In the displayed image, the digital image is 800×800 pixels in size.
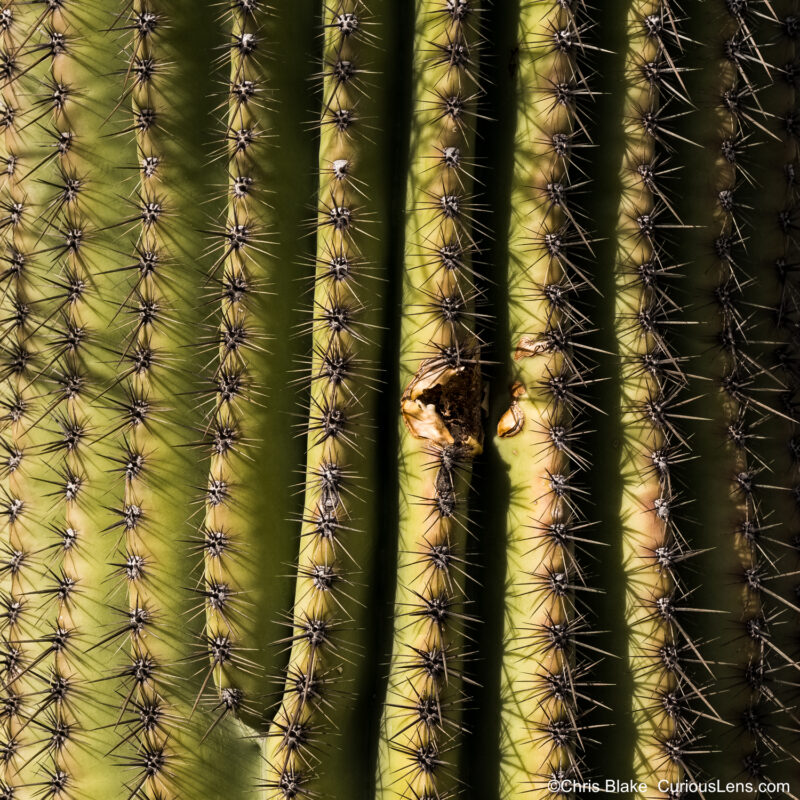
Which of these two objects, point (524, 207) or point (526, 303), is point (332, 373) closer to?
point (526, 303)

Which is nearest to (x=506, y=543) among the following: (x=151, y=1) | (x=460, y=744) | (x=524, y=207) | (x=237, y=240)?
(x=460, y=744)

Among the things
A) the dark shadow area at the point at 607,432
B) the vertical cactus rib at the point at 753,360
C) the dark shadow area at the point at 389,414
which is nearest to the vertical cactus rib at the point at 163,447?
the dark shadow area at the point at 389,414

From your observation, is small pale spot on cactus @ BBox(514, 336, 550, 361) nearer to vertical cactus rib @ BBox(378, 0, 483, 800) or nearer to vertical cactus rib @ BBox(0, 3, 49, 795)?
vertical cactus rib @ BBox(378, 0, 483, 800)

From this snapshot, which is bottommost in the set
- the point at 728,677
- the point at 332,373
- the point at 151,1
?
the point at 728,677

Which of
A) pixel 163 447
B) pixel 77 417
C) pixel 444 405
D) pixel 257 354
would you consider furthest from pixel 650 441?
pixel 77 417

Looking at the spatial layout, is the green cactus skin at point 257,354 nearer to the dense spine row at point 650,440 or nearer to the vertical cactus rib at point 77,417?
the vertical cactus rib at point 77,417

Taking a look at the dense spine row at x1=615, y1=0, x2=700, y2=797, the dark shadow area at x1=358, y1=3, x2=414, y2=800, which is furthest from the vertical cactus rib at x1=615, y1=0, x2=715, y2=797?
the dark shadow area at x1=358, y1=3, x2=414, y2=800
